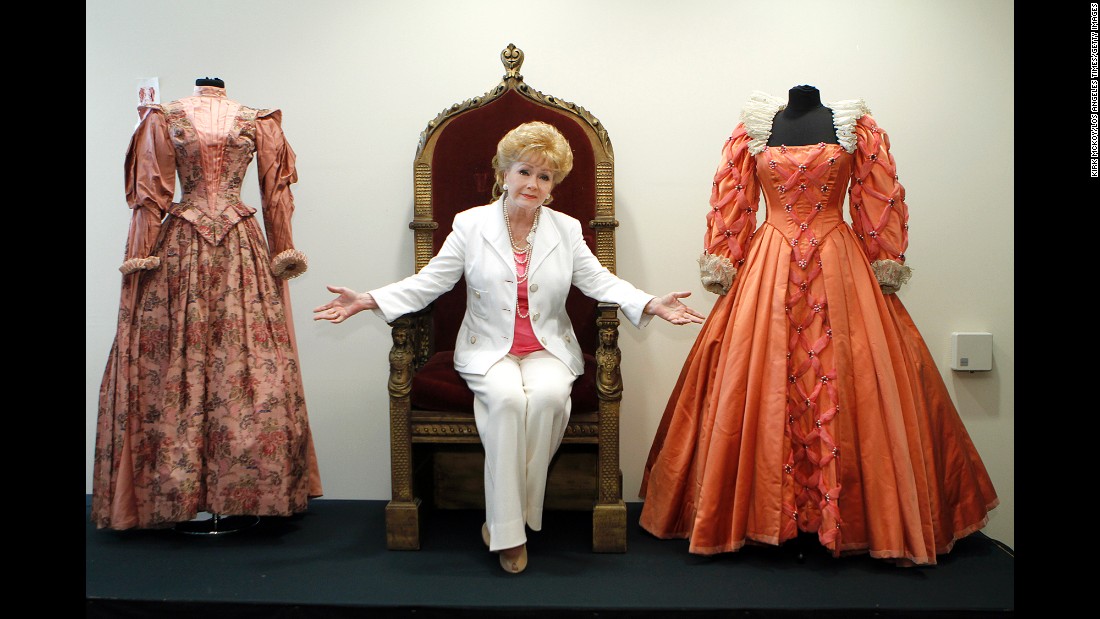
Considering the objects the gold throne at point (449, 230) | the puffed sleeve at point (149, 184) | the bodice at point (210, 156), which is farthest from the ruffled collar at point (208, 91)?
the gold throne at point (449, 230)

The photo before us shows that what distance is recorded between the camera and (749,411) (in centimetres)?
288

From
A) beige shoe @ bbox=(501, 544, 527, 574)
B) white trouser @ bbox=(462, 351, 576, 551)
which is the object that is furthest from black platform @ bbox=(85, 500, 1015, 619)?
white trouser @ bbox=(462, 351, 576, 551)

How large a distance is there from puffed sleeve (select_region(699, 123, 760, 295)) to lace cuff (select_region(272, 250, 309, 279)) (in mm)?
1503

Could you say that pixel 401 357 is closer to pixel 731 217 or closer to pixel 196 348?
pixel 196 348

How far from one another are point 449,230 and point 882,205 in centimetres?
173

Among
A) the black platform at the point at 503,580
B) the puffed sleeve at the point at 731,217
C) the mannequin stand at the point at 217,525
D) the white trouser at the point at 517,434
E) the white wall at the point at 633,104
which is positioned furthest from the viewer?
the white wall at the point at 633,104

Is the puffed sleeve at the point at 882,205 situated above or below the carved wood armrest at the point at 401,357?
above

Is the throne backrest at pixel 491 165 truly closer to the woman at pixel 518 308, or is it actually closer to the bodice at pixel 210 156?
the woman at pixel 518 308

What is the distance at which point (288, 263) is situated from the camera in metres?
3.05

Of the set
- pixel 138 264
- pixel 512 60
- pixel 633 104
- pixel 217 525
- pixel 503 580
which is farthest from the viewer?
pixel 633 104

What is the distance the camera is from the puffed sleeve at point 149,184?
2.96 m

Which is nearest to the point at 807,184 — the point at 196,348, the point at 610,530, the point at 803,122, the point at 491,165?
→ the point at 803,122

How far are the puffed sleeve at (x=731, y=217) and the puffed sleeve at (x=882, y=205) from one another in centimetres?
40

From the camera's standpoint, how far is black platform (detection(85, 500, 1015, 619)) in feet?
8.36
